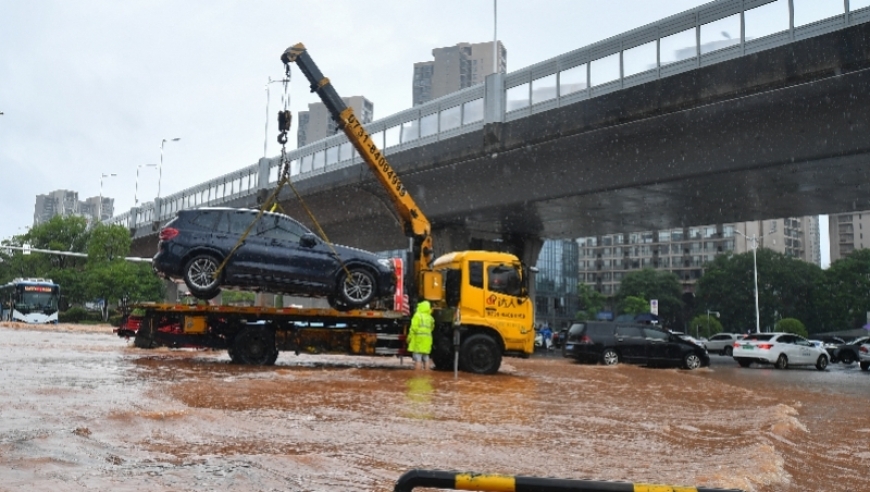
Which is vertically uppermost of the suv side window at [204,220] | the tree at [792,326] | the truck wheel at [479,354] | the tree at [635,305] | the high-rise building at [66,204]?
the high-rise building at [66,204]

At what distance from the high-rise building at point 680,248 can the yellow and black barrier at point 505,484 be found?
114m

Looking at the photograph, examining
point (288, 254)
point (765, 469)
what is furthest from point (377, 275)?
point (765, 469)

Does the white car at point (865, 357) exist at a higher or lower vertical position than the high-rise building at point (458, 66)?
lower

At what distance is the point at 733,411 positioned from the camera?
33.5 feet

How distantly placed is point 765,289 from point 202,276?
82.6m

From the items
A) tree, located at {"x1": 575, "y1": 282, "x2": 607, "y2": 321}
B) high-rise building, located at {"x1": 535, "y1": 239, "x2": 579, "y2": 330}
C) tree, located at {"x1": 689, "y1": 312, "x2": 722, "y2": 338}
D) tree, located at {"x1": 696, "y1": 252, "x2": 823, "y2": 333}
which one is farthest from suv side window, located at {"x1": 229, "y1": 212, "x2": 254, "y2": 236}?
tree, located at {"x1": 575, "y1": 282, "x2": 607, "y2": 321}

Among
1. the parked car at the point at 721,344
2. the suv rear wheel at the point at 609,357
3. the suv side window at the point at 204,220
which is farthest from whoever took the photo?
the parked car at the point at 721,344

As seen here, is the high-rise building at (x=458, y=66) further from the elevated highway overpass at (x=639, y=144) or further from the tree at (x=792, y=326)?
the tree at (x=792, y=326)

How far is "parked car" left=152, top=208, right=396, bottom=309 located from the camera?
48.2 feet

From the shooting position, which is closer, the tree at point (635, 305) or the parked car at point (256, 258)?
the parked car at point (256, 258)

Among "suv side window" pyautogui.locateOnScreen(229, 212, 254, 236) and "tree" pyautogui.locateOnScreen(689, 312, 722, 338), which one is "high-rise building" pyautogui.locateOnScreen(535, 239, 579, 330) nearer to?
"tree" pyautogui.locateOnScreen(689, 312, 722, 338)

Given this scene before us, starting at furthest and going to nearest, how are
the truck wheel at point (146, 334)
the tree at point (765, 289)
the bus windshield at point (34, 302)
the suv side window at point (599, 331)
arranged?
the tree at point (765, 289) → the bus windshield at point (34, 302) → the suv side window at point (599, 331) → the truck wheel at point (146, 334)

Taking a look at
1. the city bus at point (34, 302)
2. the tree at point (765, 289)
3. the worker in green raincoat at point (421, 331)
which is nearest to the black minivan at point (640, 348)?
the worker in green raincoat at point (421, 331)

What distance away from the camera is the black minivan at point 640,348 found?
75.7ft
